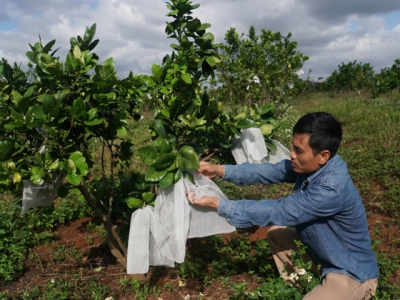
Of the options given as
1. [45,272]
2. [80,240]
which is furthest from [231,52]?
[45,272]

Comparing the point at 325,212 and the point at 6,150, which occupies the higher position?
the point at 6,150

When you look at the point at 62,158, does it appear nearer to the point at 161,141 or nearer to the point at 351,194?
the point at 161,141

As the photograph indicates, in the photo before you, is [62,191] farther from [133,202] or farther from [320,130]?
[320,130]

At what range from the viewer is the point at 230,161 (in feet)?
8.42

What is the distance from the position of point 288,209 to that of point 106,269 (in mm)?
1680

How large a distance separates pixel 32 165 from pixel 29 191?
21 cm

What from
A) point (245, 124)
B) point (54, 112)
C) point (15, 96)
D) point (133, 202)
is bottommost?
point (133, 202)

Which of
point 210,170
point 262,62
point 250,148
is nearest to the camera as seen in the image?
point 210,170

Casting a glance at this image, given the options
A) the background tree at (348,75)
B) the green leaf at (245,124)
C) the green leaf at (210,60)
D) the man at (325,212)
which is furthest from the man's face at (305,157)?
the background tree at (348,75)

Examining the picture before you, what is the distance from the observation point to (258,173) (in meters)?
2.32

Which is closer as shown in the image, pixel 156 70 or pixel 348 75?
pixel 156 70

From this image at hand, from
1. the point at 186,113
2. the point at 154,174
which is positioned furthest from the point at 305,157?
the point at 154,174

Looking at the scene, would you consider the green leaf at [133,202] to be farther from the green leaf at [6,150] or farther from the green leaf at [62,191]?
the green leaf at [6,150]

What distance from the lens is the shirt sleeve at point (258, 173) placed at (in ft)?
7.45
